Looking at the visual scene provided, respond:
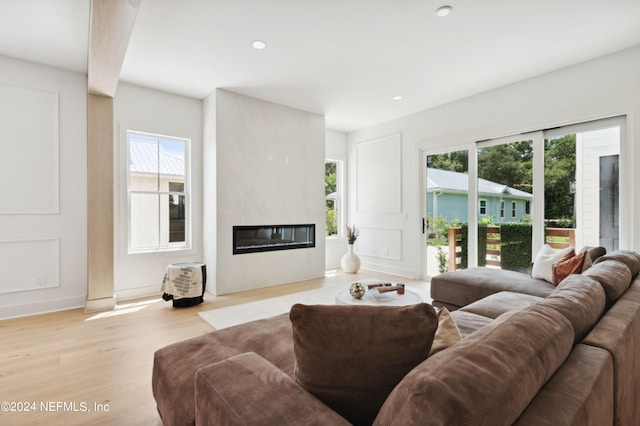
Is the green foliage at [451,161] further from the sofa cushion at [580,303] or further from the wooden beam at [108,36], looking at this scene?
the wooden beam at [108,36]

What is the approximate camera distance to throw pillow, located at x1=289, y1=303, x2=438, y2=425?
0.83 m

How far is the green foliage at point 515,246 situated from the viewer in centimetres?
375

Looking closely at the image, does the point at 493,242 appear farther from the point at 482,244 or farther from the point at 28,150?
the point at 28,150

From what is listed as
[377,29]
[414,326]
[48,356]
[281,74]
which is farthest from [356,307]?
[281,74]

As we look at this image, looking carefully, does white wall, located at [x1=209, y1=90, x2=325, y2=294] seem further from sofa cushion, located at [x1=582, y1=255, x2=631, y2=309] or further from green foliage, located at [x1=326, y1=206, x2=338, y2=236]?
sofa cushion, located at [x1=582, y1=255, x2=631, y2=309]

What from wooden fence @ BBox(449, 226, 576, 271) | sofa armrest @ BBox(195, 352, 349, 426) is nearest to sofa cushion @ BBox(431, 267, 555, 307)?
wooden fence @ BBox(449, 226, 576, 271)

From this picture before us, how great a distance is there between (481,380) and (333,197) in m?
5.50

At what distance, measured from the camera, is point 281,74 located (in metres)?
3.58

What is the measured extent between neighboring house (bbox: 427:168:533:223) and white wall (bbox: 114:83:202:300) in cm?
354

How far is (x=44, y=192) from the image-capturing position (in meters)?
3.38

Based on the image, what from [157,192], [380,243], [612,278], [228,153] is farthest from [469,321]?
[157,192]

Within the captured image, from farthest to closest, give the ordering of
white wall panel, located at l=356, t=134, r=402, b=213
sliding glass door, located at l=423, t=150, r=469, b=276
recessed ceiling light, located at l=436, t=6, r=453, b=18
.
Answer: white wall panel, located at l=356, t=134, r=402, b=213, sliding glass door, located at l=423, t=150, r=469, b=276, recessed ceiling light, located at l=436, t=6, r=453, b=18

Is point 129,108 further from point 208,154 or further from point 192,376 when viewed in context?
point 192,376

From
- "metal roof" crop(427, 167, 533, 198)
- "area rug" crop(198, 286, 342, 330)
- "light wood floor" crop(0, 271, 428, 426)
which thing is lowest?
"light wood floor" crop(0, 271, 428, 426)
